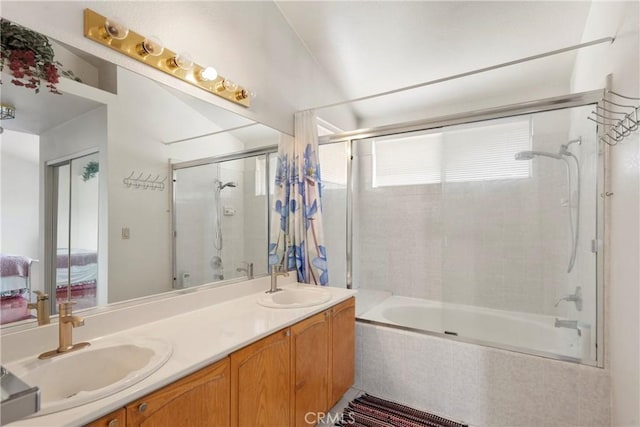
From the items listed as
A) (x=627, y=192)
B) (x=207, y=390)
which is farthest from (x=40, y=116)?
(x=627, y=192)

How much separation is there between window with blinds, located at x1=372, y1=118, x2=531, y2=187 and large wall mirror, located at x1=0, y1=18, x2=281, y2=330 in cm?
181

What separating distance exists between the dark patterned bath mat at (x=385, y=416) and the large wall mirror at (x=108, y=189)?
1.24 m

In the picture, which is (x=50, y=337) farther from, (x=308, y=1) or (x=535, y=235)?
(x=535, y=235)

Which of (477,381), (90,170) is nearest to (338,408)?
(477,381)

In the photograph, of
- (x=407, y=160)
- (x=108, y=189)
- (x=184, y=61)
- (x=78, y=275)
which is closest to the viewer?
(x=78, y=275)

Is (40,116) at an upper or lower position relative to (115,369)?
upper

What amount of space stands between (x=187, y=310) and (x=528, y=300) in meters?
2.46

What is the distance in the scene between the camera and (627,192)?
1.33m

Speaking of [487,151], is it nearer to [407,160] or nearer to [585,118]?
[585,118]

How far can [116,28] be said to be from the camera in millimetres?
1309

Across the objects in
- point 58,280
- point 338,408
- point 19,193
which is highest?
point 19,193

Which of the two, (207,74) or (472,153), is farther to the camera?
(472,153)

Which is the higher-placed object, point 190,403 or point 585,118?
point 585,118
